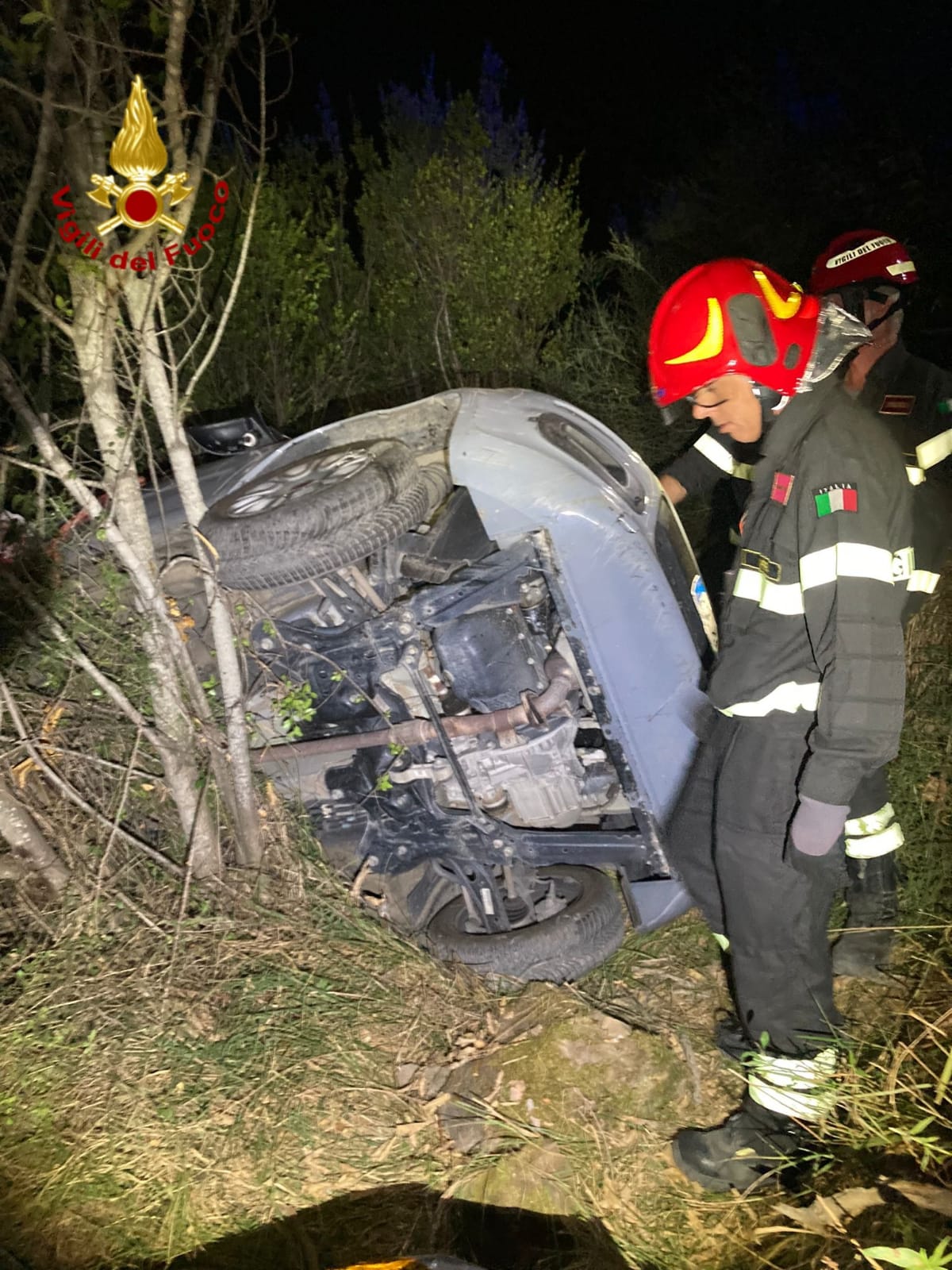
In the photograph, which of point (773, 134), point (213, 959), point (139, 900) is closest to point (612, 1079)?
point (213, 959)

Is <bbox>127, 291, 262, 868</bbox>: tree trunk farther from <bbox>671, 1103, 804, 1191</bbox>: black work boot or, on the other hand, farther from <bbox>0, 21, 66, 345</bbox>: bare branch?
<bbox>671, 1103, 804, 1191</bbox>: black work boot

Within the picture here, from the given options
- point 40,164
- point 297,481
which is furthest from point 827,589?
point 40,164

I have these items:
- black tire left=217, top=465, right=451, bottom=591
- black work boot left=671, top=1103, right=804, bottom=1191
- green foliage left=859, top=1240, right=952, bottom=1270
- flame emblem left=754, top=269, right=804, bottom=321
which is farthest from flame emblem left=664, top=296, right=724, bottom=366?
black work boot left=671, top=1103, right=804, bottom=1191

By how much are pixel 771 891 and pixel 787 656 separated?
23.4 inches

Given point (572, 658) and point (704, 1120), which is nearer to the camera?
point (704, 1120)

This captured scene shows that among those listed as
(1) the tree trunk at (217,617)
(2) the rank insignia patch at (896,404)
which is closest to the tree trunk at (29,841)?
(1) the tree trunk at (217,617)

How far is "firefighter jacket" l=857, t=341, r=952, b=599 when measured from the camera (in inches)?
120

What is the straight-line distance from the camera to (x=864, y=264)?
3467 mm

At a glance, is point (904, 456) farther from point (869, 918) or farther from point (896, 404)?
point (869, 918)

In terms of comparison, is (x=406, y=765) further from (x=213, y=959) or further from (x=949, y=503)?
(x=949, y=503)

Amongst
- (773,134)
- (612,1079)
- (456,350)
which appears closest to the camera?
(612,1079)

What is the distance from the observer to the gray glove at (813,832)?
6.86 feet

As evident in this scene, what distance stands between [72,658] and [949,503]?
3.04 meters

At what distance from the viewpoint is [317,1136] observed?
2561 mm
